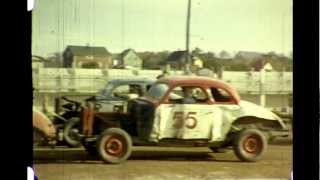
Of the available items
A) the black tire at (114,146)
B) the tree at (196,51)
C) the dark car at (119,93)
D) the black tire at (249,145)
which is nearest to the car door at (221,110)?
the black tire at (249,145)

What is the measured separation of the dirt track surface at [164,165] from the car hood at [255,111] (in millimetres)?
277

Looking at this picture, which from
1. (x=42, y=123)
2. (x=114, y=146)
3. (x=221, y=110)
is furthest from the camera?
(x=221, y=110)

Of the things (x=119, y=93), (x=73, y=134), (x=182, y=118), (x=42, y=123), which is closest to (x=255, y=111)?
(x=182, y=118)

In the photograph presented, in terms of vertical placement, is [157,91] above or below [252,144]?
above

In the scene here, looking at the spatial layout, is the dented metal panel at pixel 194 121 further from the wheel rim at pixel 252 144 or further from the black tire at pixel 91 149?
the black tire at pixel 91 149

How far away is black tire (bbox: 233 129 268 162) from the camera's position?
170 inches

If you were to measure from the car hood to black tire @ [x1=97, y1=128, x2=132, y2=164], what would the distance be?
107cm

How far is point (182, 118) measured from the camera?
4.17 metres

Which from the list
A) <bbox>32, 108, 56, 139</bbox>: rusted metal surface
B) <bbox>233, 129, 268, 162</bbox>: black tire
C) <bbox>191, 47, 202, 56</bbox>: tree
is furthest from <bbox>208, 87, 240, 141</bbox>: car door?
<bbox>32, 108, 56, 139</bbox>: rusted metal surface

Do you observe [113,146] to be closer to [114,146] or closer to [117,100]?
[114,146]

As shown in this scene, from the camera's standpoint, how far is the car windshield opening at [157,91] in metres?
4.14

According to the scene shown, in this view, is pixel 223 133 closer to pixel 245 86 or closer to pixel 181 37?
pixel 245 86

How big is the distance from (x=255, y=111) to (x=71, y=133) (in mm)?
1662

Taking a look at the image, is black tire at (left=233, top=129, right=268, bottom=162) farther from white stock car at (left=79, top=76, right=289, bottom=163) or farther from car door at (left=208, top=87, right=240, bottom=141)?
car door at (left=208, top=87, right=240, bottom=141)
